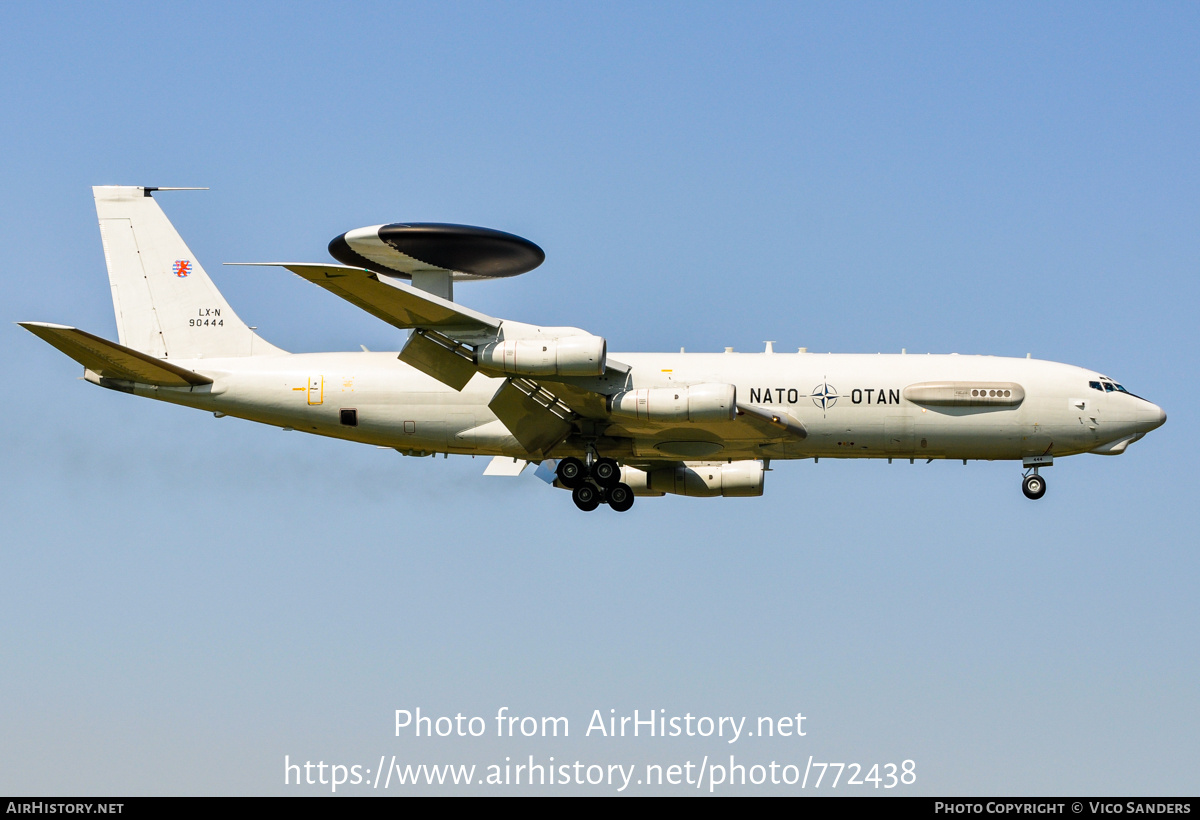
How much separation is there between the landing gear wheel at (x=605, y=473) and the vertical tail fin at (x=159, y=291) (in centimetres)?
932

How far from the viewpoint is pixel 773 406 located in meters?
30.1

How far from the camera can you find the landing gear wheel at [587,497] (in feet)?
102

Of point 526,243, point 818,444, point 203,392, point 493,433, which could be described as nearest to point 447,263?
point 526,243

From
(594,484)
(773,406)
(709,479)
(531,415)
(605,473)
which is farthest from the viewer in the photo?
(709,479)

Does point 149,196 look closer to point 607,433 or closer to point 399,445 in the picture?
point 399,445

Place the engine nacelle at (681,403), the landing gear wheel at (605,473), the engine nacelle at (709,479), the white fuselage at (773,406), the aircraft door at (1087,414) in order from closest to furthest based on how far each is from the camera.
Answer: the engine nacelle at (681,403) → the white fuselage at (773,406) → the aircraft door at (1087,414) → the landing gear wheel at (605,473) → the engine nacelle at (709,479)

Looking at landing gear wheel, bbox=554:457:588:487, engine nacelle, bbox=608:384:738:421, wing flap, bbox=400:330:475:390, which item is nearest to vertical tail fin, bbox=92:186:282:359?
Answer: wing flap, bbox=400:330:475:390

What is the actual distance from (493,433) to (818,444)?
8376mm

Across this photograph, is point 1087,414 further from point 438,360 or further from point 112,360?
point 112,360

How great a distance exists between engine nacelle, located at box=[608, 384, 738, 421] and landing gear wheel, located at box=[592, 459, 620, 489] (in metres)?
2.98

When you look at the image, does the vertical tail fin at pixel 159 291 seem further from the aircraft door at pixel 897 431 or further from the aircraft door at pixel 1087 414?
the aircraft door at pixel 1087 414

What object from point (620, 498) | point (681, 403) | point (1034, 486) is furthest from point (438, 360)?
point (1034, 486)

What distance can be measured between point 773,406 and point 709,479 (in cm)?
529

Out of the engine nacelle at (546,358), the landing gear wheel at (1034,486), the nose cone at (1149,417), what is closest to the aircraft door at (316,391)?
the engine nacelle at (546,358)
